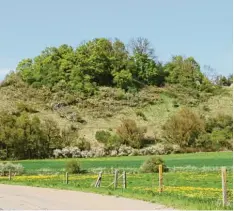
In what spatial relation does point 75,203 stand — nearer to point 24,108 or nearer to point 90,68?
point 24,108

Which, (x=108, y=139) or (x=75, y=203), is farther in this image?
(x=108, y=139)

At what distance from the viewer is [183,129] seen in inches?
3622

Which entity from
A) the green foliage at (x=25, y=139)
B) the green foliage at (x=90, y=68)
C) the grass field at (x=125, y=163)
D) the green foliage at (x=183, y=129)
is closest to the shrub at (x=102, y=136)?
the green foliage at (x=25, y=139)

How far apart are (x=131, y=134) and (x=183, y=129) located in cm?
977

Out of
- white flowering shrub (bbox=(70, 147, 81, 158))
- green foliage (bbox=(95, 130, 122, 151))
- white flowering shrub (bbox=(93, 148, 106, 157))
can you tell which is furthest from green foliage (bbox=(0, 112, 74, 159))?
green foliage (bbox=(95, 130, 122, 151))

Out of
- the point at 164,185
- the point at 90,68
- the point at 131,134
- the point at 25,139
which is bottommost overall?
the point at 164,185

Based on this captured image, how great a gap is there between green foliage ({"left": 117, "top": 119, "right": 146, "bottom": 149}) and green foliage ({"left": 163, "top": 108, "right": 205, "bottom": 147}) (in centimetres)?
496

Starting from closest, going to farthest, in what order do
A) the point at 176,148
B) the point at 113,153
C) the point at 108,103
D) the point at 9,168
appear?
the point at 9,168
the point at 113,153
the point at 176,148
the point at 108,103

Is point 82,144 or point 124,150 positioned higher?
point 82,144

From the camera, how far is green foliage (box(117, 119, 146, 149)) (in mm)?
89375

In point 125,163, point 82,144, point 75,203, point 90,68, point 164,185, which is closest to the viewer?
point 75,203

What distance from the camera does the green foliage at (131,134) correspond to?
89375mm

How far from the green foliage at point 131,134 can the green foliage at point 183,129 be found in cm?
496

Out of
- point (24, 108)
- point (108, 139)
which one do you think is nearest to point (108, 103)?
point (24, 108)
